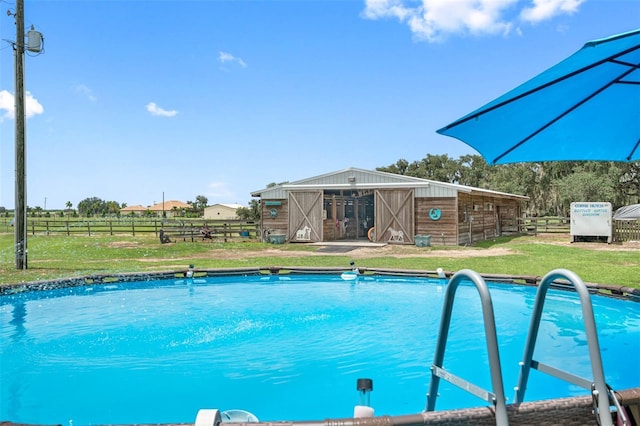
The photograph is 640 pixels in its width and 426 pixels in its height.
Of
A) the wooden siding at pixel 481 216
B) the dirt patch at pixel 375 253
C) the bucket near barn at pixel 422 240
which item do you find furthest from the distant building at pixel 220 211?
the bucket near barn at pixel 422 240

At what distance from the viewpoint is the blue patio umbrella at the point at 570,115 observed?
121 inches

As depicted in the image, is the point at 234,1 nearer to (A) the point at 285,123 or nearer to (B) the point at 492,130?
(B) the point at 492,130

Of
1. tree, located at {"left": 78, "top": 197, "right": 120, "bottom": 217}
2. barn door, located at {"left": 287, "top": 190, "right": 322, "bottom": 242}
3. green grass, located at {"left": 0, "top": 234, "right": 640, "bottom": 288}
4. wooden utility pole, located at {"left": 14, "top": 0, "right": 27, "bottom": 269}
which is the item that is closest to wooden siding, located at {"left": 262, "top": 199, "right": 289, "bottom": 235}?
barn door, located at {"left": 287, "top": 190, "right": 322, "bottom": 242}

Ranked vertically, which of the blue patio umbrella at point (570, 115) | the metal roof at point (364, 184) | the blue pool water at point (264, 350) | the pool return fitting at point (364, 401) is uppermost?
the metal roof at point (364, 184)

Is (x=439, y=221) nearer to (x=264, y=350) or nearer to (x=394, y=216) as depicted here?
(x=394, y=216)

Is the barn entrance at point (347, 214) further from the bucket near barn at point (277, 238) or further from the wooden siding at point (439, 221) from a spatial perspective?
the wooden siding at point (439, 221)

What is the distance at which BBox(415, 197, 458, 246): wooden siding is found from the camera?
19172 millimetres

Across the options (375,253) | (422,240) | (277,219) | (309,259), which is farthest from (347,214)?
(309,259)

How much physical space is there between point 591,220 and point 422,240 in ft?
26.6

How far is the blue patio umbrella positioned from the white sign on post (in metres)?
17.7

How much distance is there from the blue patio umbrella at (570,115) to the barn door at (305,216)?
55.7 ft

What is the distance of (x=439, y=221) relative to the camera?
765 inches

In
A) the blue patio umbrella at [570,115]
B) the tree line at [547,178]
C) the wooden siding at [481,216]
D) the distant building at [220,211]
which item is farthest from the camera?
the distant building at [220,211]

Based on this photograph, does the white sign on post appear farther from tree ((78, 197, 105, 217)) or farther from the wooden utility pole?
tree ((78, 197, 105, 217))
